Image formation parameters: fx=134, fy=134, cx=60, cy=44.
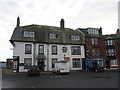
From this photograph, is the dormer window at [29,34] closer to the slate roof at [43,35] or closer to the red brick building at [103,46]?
the slate roof at [43,35]

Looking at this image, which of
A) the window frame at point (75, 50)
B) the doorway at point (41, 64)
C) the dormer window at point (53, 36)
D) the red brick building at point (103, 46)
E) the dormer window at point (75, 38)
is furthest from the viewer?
the red brick building at point (103, 46)

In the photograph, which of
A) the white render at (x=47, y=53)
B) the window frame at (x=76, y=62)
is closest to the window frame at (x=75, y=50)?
the white render at (x=47, y=53)

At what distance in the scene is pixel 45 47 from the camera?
112 feet

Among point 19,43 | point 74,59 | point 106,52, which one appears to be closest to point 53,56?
point 74,59

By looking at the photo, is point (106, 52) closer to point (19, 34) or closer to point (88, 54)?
point (88, 54)

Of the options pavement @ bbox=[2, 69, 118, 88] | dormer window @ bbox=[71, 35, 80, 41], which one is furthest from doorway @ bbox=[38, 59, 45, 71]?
pavement @ bbox=[2, 69, 118, 88]

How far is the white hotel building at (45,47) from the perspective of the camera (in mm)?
31722

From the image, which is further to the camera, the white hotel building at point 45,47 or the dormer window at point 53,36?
the dormer window at point 53,36

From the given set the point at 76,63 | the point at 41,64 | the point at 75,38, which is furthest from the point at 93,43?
the point at 41,64

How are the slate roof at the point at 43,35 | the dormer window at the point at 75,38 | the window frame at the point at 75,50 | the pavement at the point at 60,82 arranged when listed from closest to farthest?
the pavement at the point at 60,82
the slate roof at the point at 43,35
the window frame at the point at 75,50
the dormer window at the point at 75,38

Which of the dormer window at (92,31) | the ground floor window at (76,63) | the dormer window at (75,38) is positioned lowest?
the ground floor window at (76,63)

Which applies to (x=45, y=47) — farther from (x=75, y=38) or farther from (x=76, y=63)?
(x=76, y=63)

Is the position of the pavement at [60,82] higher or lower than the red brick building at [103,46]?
lower

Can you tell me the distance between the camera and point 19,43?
31.9 meters
